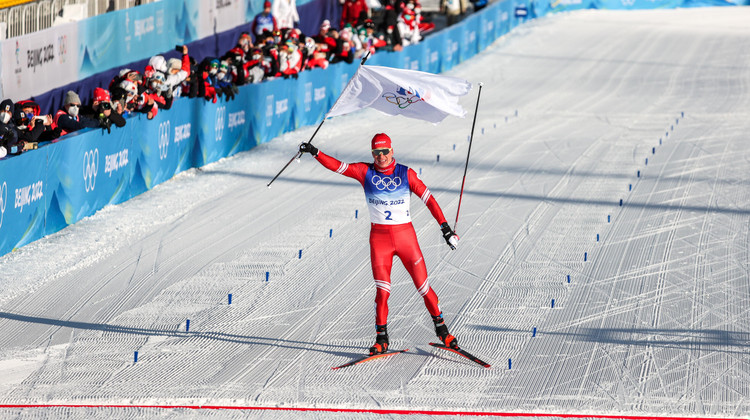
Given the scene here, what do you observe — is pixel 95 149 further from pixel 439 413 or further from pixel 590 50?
pixel 590 50

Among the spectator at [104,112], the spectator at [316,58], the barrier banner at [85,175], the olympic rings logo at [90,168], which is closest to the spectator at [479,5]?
the spectator at [316,58]

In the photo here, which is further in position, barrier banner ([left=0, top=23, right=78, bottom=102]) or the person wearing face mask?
barrier banner ([left=0, top=23, right=78, bottom=102])

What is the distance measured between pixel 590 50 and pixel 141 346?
74.2ft

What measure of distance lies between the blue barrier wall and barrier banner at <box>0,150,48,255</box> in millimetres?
11

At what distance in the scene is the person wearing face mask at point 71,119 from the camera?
13117 mm

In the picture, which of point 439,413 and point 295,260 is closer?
point 439,413

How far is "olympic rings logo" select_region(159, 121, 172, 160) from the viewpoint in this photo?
1481cm

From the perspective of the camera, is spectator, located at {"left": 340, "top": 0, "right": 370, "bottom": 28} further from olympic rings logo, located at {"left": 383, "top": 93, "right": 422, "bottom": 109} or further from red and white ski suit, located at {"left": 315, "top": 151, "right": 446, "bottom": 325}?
red and white ski suit, located at {"left": 315, "top": 151, "right": 446, "bottom": 325}

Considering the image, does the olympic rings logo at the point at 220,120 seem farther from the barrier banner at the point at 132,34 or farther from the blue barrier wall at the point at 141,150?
the barrier banner at the point at 132,34

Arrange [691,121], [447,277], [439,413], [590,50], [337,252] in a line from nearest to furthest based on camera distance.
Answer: [439,413], [447,277], [337,252], [691,121], [590,50]

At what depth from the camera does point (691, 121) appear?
20188 millimetres

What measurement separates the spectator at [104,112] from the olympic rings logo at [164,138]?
3.99 feet

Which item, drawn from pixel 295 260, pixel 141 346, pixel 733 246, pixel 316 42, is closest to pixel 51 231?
pixel 295 260

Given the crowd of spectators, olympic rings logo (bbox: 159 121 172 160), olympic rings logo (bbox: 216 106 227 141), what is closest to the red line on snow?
the crowd of spectators
